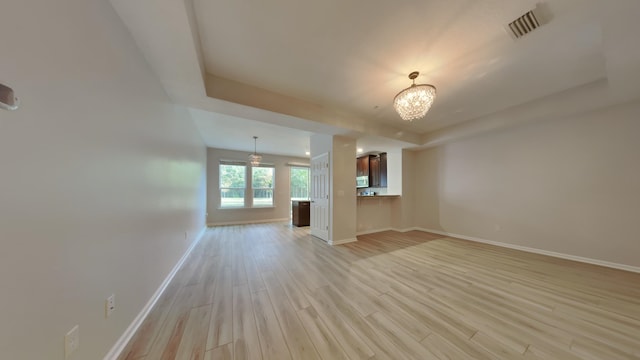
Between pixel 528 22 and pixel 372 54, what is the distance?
1351mm

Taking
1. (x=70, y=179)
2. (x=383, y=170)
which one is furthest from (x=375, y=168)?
(x=70, y=179)

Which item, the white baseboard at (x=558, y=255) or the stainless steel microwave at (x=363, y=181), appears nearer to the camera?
the white baseboard at (x=558, y=255)

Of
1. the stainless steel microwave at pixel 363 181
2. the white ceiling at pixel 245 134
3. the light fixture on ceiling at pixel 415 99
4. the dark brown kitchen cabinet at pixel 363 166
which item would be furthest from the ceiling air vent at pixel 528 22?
the stainless steel microwave at pixel 363 181

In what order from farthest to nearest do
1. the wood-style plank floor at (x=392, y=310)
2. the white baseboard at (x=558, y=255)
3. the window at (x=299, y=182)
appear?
the window at (x=299, y=182), the white baseboard at (x=558, y=255), the wood-style plank floor at (x=392, y=310)

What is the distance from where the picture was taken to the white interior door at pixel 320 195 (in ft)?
13.9

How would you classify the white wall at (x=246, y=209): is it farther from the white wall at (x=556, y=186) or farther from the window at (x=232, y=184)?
the white wall at (x=556, y=186)

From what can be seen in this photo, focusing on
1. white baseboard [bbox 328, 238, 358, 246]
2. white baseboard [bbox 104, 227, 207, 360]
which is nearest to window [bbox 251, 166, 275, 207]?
white baseboard [bbox 328, 238, 358, 246]

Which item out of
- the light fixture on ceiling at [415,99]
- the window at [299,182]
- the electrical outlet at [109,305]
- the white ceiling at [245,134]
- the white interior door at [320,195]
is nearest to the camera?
the electrical outlet at [109,305]

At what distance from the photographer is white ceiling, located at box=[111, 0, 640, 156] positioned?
1570mm

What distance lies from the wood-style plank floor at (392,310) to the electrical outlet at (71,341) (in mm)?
487

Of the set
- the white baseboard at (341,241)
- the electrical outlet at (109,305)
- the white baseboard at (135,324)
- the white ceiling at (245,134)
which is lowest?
the white baseboard at (341,241)

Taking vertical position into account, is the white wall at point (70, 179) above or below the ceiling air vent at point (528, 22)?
below

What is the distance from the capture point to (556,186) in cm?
332

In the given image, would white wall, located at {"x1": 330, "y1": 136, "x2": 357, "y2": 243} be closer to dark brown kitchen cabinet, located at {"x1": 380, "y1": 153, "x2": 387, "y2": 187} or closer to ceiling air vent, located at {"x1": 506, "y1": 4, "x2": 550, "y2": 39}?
dark brown kitchen cabinet, located at {"x1": 380, "y1": 153, "x2": 387, "y2": 187}
